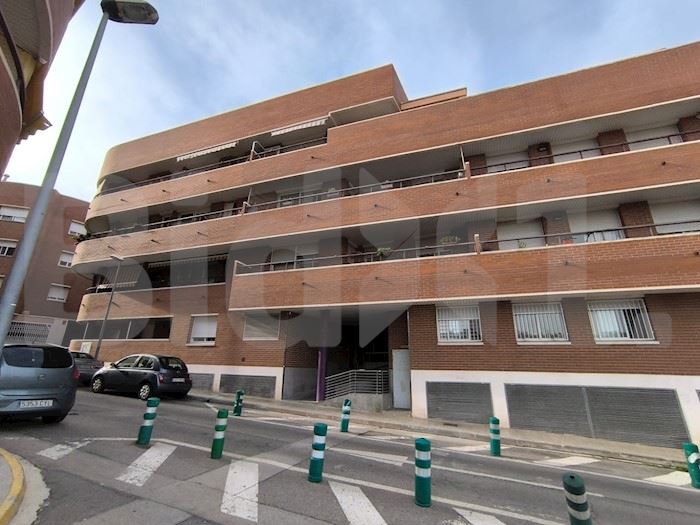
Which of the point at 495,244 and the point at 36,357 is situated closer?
the point at 36,357

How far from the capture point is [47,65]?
6.56 metres

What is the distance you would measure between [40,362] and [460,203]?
1296 cm

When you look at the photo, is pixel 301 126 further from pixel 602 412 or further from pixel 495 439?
pixel 602 412

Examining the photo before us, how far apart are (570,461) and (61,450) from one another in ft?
32.9

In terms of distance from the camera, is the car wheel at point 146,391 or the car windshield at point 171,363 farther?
the car windshield at point 171,363

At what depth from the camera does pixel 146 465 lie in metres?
5.24

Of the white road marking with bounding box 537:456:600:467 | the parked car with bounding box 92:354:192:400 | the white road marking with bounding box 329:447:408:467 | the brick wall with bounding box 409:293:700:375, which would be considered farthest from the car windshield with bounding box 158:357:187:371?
the white road marking with bounding box 537:456:600:467

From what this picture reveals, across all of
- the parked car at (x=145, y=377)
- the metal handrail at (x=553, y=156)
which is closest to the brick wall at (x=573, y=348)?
the metal handrail at (x=553, y=156)

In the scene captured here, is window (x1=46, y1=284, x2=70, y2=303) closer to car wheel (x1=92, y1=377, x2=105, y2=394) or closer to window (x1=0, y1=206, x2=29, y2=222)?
window (x1=0, y1=206, x2=29, y2=222)

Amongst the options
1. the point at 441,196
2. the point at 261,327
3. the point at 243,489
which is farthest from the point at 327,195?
the point at 243,489

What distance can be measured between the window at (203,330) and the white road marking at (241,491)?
12.8 m

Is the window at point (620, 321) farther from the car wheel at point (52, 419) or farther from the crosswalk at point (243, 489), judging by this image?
the car wheel at point (52, 419)

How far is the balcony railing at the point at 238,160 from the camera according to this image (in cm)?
1964

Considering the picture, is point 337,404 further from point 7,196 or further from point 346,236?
point 7,196
